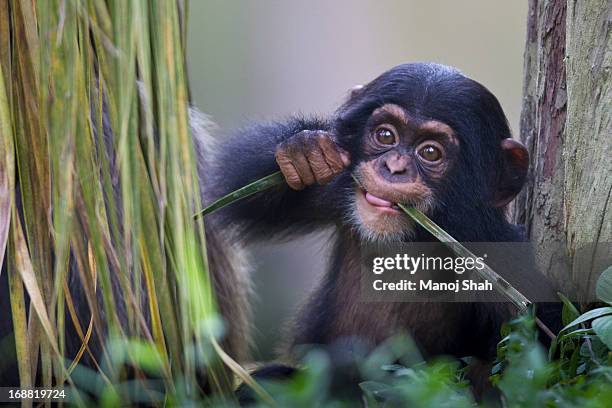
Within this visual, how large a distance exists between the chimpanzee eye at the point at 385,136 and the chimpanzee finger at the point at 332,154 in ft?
0.48

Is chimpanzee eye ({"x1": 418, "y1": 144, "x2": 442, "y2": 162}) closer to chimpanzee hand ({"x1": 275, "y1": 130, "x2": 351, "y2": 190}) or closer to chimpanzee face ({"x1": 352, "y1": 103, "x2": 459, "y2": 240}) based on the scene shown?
chimpanzee face ({"x1": 352, "y1": 103, "x2": 459, "y2": 240})

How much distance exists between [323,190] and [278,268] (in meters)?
3.20

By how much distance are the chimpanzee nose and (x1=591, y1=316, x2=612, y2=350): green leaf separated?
0.90 meters

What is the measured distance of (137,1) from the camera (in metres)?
2.25

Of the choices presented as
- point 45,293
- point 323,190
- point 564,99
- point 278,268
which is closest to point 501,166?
point 564,99

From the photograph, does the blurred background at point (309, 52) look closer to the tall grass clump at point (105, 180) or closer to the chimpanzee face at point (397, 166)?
the chimpanzee face at point (397, 166)

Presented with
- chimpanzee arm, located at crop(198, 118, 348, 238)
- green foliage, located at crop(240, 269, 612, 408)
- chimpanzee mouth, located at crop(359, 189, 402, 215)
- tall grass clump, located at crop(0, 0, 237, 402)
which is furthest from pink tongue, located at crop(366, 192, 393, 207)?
tall grass clump, located at crop(0, 0, 237, 402)

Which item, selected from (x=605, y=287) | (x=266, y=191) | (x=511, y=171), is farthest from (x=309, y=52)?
(x=605, y=287)

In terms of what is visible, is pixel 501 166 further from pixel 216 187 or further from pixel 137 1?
pixel 137 1

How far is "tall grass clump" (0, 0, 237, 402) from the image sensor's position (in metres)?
2.27

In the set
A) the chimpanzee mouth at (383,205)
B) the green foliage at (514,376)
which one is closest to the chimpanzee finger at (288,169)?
the chimpanzee mouth at (383,205)

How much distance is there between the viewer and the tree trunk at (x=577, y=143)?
2762 millimetres

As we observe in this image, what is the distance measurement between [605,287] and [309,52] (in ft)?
A: 14.1

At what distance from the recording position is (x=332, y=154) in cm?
315
